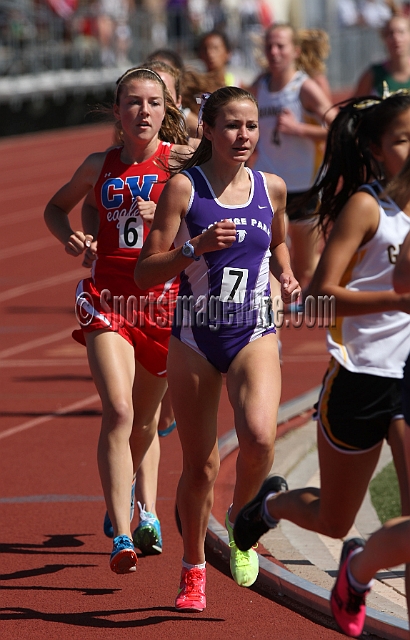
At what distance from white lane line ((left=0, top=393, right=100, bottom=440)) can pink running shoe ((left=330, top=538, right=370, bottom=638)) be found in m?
4.68

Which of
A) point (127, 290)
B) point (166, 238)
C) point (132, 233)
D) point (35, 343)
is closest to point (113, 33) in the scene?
point (35, 343)

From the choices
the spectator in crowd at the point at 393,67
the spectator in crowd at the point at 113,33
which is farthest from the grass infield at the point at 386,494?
the spectator in crowd at the point at 113,33

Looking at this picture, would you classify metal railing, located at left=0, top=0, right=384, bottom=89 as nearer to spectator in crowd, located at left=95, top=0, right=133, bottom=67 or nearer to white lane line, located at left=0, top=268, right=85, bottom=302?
spectator in crowd, located at left=95, top=0, right=133, bottom=67

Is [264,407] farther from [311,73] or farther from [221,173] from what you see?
[311,73]

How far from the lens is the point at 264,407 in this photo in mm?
4629

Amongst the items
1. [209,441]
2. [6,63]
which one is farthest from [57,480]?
[6,63]

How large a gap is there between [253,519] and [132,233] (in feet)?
5.07

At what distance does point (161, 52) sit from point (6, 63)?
22.9 metres

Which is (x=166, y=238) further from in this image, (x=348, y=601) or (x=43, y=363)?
(x=43, y=363)

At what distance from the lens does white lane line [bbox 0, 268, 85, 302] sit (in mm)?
14172

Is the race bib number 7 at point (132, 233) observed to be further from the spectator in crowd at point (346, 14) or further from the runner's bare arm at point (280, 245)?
the spectator in crowd at point (346, 14)

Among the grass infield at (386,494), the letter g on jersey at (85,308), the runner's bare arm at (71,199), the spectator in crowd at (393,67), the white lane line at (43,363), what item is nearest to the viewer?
the letter g on jersey at (85,308)

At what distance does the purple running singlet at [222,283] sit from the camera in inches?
185

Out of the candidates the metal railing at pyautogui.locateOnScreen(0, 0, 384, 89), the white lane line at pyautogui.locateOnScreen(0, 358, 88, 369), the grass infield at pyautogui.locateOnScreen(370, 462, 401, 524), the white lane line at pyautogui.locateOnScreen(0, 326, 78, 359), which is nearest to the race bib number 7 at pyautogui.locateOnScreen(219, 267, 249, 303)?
the grass infield at pyautogui.locateOnScreen(370, 462, 401, 524)
